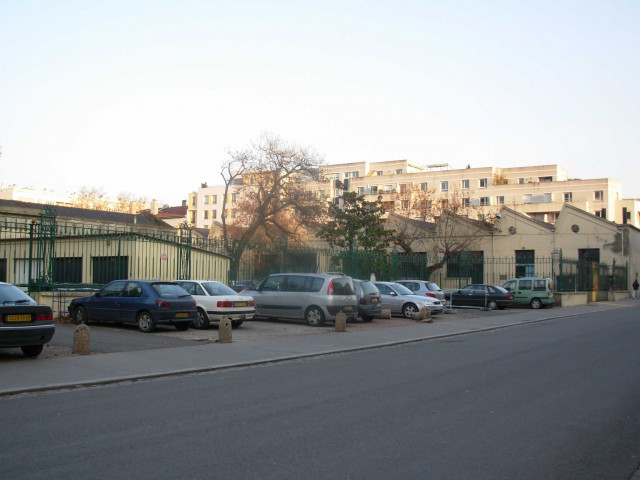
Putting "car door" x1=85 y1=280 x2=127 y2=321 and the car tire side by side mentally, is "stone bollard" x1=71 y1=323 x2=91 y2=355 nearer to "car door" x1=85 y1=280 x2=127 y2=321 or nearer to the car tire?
"car door" x1=85 y1=280 x2=127 y2=321

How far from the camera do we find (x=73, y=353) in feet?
44.6

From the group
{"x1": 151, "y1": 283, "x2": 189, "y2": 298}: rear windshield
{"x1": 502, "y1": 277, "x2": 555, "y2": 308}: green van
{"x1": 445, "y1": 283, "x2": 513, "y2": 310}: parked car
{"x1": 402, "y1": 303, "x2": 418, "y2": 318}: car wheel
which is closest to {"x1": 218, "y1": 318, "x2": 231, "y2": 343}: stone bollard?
{"x1": 151, "y1": 283, "x2": 189, "y2": 298}: rear windshield

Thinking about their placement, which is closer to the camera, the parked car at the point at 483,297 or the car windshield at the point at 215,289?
the car windshield at the point at 215,289

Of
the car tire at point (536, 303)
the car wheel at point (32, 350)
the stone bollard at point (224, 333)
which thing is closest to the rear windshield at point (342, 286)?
the stone bollard at point (224, 333)

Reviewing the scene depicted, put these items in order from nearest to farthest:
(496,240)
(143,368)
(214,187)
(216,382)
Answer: (216,382)
(143,368)
(496,240)
(214,187)

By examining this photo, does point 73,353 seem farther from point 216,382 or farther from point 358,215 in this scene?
point 358,215

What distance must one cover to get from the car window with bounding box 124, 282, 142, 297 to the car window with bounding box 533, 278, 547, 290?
80.1 ft

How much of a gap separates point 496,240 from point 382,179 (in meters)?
42.8

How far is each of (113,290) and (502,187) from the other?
237 ft

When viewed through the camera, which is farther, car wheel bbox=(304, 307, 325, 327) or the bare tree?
the bare tree

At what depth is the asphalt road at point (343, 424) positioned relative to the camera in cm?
584

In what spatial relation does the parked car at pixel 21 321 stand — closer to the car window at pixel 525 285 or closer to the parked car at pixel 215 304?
the parked car at pixel 215 304

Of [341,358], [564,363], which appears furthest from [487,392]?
[341,358]

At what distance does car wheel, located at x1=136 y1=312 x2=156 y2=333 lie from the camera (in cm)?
1764
